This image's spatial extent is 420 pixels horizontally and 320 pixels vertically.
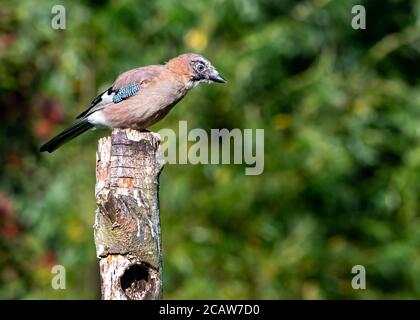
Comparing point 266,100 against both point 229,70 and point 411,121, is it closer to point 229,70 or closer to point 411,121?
point 229,70

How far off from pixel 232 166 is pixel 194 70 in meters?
2.78

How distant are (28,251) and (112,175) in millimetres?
5359

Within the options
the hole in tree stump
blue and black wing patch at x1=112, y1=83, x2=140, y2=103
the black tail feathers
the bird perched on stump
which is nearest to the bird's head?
the bird perched on stump

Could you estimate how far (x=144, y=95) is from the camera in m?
7.95

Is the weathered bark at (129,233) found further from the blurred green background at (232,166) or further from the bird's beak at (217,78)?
the blurred green background at (232,166)

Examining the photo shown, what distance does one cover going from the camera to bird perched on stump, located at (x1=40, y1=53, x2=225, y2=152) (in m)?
7.92

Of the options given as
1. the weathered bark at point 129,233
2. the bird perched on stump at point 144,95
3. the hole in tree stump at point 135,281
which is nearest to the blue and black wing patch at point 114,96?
the bird perched on stump at point 144,95

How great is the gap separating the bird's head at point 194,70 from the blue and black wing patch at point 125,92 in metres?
0.36

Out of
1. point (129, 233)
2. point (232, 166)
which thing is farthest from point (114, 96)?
point (232, 166)

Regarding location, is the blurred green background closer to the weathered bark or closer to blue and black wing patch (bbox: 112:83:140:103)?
blue and black wing patch (bbox: 112:83:140:103)

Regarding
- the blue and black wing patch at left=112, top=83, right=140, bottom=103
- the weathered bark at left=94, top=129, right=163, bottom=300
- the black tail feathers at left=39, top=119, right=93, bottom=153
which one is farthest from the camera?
the black tail feathers at left=39, top=119, right=93, bottom=153

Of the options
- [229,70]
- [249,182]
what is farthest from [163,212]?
[229,70]

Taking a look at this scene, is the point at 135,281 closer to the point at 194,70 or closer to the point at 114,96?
the point at 114,96

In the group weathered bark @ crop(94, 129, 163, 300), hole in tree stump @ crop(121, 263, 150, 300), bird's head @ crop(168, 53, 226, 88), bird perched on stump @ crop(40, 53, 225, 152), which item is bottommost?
hole in tree stump @ crop(121, 263, 150, 300)
